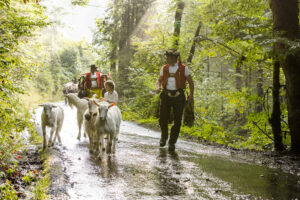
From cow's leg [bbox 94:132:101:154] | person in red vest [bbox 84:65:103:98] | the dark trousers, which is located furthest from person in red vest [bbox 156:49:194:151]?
person in red vest [bbox 84:65:103:98]

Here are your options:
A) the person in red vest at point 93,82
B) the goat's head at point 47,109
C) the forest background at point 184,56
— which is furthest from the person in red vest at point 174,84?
the person in red vest at point 93,82

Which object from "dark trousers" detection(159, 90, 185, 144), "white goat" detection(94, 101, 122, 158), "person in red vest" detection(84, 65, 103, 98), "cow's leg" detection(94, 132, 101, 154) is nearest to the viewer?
"white goat" detection(94, 101, 122, 158)

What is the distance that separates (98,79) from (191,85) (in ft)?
15.1

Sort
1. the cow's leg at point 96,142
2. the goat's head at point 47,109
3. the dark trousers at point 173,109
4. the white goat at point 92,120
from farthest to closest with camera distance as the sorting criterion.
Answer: the goat's head at point 47,109, the dark trousers at point 173,109, the white goat at point 92,120, the cow's leg at point 96,142

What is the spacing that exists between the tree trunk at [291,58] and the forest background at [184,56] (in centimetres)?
30

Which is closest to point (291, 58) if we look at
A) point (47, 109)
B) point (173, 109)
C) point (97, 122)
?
point (173, 109)

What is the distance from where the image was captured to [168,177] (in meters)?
5.51

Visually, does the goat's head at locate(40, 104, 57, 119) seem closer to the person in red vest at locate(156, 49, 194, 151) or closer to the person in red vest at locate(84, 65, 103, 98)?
the person in red vest at locate(156, 49, 194, 151)

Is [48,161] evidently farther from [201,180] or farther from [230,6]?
[230,6]

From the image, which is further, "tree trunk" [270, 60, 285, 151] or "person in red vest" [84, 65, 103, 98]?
"person in red vest" [84, 65, 103, 98]

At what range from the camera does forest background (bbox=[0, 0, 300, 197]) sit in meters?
7.51

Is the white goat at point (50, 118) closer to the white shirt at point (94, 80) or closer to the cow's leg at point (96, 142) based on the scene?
the cow's leg at point (96, 142)

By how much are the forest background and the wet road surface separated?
182cm

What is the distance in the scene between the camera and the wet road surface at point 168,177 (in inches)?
180
